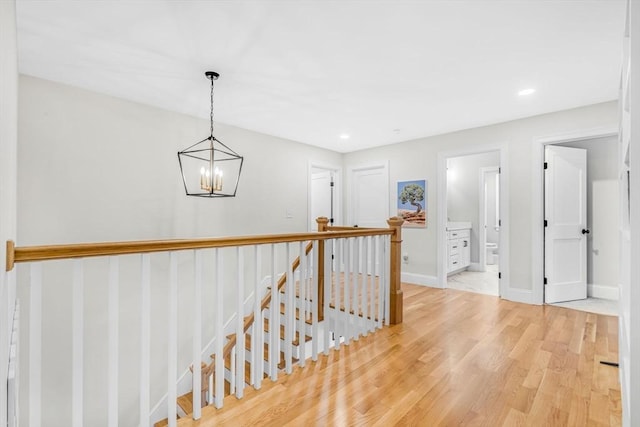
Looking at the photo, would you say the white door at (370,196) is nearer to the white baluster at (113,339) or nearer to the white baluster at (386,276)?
the white baluster at (386,276)

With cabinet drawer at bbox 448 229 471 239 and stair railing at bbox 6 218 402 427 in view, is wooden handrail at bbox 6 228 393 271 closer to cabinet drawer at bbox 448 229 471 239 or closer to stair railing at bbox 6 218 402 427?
stair railing at bbox 6 218 402 427

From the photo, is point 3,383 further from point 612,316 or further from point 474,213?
point 474,213

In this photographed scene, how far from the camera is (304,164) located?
16.6 feet

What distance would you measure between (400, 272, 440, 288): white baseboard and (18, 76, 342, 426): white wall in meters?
2.74

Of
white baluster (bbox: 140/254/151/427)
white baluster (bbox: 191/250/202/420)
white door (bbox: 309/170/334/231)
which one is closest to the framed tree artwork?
white door (bbox: 309/170/334/231)

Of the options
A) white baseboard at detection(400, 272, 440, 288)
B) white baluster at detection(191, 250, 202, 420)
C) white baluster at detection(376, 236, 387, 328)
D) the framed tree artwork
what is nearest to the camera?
white baluster at detection(191, 250, 202, 420)

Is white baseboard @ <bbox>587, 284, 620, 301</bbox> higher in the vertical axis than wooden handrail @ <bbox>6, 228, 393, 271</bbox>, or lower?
lower

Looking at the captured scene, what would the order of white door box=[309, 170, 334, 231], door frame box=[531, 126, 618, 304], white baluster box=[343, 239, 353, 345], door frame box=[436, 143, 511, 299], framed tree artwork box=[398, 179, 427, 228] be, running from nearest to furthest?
white baluster box=[343, 239, 353, 345] → door frame box=[531, 126, 618, 304] → door frame box=[436, 143, 511, 299] → framed tree artwork box=[398, 179, 427, 228] → white door box=[309, 170, 334, 231]

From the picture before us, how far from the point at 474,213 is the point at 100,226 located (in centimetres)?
616

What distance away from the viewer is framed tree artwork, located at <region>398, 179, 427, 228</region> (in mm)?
4750

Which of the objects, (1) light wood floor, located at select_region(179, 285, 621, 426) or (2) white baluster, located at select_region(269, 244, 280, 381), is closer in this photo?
(1) light wood floor, located at select_region(179, 285, 621, 426)

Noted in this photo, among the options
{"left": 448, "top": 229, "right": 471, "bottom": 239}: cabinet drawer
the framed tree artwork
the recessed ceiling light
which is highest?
the recessed ceiling light

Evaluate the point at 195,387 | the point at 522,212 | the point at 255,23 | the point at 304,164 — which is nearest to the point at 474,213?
the point at 522,212

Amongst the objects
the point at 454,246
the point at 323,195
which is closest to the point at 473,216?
the point at 454,246
